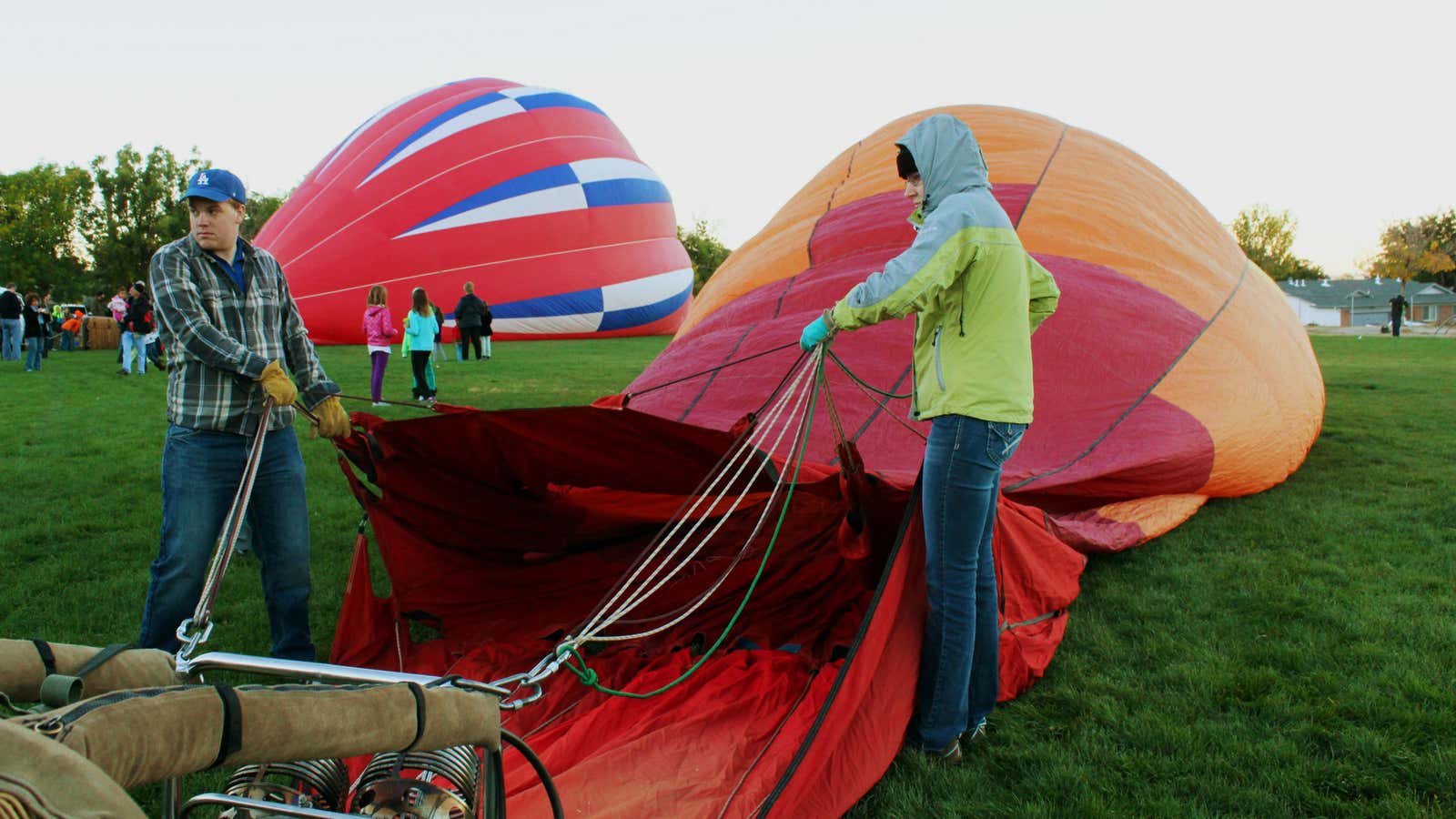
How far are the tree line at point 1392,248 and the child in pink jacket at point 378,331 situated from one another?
32189 millimetres

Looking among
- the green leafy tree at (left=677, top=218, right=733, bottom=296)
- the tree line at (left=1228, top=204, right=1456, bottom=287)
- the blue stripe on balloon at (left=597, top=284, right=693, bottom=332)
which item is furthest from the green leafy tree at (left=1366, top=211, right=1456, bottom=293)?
the blue stripe on balloon at (left=597, top=284, right=693, bottom=332)

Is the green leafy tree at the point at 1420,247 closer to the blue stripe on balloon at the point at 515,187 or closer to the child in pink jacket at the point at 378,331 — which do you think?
the blue stripe on balloon at the point at 515,187

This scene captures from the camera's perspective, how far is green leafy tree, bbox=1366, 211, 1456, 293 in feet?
142

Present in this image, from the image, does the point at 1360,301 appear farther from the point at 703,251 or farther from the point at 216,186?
the point at 216,186

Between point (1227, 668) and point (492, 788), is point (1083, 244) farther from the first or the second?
point (492, 788)

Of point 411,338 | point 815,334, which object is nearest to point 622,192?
point 411,338

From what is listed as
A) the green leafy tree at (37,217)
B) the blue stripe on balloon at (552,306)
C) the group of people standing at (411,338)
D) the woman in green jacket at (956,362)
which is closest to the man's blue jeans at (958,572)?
the woman in green jacket at (956,362)

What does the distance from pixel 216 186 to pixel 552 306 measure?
514 inches

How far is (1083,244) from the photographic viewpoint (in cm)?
488

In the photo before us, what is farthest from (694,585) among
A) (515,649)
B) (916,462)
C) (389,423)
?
(389,423)

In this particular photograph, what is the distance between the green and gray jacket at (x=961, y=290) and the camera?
2.17m

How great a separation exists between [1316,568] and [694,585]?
7.45 feet

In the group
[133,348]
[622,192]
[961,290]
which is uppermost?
[622,192]

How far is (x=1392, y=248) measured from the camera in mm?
45875
